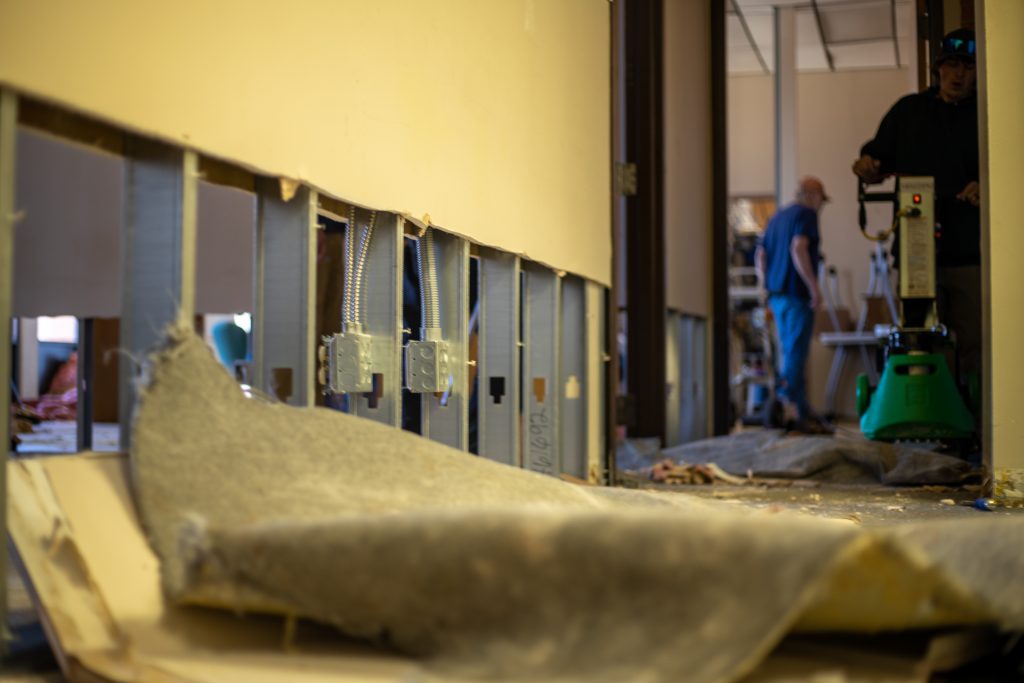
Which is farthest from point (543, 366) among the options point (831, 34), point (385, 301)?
point (831, 34)

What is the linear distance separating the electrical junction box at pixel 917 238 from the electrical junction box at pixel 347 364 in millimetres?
2691

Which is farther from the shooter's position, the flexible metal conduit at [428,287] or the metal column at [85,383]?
the metal column at [85,383]

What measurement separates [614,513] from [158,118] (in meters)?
0.89

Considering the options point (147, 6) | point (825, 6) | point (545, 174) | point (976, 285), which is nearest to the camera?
point (147, 6)

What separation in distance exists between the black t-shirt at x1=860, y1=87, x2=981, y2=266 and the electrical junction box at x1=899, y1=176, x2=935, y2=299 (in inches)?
7.9

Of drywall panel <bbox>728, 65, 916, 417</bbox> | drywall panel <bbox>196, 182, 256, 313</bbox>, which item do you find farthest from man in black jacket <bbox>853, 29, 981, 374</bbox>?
drywall panel <bbox>728, 65, 916, 417</bbox>

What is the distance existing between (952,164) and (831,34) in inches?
264

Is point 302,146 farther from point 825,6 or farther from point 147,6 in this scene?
point 825,6

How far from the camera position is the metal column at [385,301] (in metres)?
2.42

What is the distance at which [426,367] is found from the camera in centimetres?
268

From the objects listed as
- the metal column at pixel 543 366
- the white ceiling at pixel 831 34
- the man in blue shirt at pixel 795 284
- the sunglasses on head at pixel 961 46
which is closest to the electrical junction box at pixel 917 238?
the sunglasses on head at pixel 961 46

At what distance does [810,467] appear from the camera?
4082 mm

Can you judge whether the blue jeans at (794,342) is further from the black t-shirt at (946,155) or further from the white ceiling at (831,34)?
the white ceiling at (831,34)

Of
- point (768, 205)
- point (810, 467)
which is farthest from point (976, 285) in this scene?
point (768, 205)
